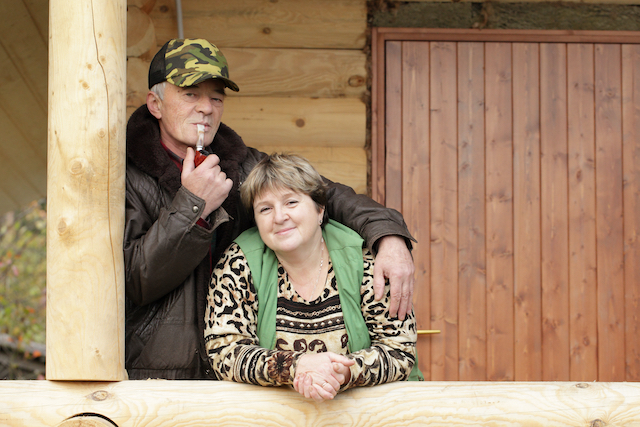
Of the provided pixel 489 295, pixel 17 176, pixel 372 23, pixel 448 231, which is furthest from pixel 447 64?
pixel 17 176

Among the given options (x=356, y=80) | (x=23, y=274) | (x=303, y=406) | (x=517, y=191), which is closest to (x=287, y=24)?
(x=356, y=80)

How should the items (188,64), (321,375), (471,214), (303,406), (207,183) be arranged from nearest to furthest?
1. (321,375)
2. (303,406)
3. (207,183)
4. (188,64)
5. (471,214)

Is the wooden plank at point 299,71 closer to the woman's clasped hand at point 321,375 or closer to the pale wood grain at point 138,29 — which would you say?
the pale wood grain at point 138,29

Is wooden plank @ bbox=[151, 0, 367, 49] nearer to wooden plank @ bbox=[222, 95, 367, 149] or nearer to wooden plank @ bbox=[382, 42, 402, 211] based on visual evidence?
wooden plank @ bbox=[382, 42, 402, 211]

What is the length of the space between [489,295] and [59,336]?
84.0 inches

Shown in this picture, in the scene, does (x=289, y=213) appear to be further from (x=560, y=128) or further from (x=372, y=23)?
(x=560, y=128)

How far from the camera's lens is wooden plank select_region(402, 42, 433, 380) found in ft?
10.3

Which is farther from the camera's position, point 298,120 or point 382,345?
point 298,120

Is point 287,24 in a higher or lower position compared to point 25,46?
higher

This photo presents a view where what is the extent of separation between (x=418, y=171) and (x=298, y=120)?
2.24 ft

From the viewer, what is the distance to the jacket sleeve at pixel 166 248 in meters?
1.82

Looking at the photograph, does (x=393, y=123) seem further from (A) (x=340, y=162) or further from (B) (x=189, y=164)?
(B) (x=189, y=164)

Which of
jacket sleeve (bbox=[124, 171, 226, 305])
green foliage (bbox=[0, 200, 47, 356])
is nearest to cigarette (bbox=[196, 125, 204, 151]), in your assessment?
jacket sleeve (bbox=[124, 171, 226, 305])

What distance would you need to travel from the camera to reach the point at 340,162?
3.17 m
